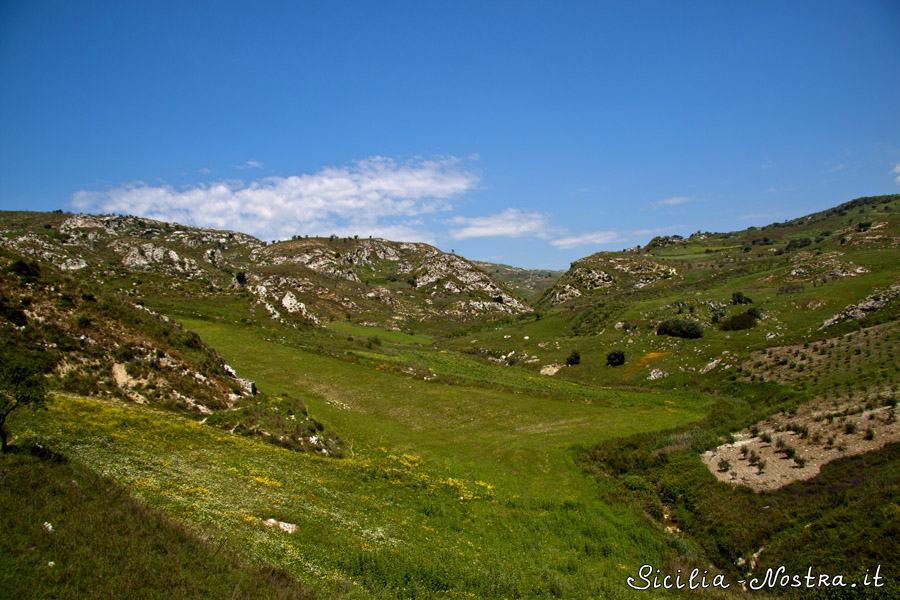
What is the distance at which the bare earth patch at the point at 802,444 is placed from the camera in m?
20.7

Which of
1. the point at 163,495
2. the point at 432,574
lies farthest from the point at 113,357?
the point at 432,574

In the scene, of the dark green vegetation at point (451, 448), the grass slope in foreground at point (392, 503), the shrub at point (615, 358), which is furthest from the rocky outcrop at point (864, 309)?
the grass slope in foreground at point (392, 503)

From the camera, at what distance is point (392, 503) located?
→ 17.7 m

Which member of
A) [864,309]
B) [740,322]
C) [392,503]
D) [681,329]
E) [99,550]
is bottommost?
[392,503]

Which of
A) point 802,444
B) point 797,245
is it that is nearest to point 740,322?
point 802,444

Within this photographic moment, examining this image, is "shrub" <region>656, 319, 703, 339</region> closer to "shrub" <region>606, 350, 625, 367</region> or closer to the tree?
"shrub" <region>606, 350, 625, 367</region>

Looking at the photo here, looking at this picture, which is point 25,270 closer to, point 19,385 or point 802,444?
point 19,385

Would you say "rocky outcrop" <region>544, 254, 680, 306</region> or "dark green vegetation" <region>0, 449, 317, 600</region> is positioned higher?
"rocky outcrop" <region>544, 254, 680, 306</region>

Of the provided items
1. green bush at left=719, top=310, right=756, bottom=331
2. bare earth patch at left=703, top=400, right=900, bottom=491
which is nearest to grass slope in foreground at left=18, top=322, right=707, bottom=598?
bare earth patch at left=703, top=400, right=900, bottom=491

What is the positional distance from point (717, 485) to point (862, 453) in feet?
22.8

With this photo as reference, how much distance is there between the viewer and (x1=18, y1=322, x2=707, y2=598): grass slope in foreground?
11.5 m

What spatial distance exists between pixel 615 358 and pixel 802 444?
47.5 metres

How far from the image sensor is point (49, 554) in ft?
24.6

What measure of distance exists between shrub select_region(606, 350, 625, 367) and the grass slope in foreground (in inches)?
1543
